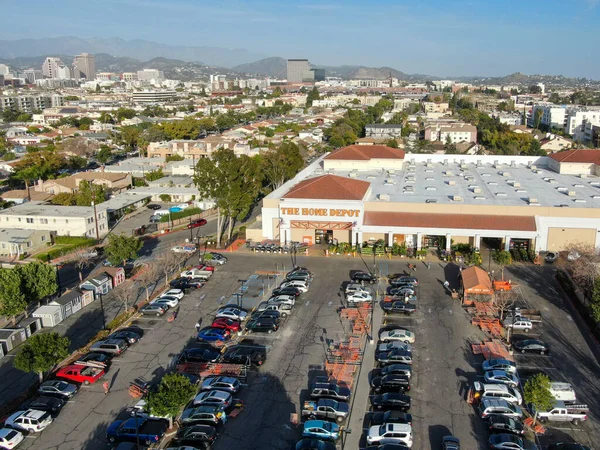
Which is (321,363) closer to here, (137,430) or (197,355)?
(197,355)

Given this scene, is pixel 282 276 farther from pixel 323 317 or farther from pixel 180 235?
pixel 180 235

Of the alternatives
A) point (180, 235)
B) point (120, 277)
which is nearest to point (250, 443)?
point (120, 277)

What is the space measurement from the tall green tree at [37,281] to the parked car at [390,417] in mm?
12215

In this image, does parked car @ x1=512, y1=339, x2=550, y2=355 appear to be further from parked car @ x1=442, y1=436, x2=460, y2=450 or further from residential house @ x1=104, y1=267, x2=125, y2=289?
residential house @ x1=104, y1=267, x2=125, y2=289

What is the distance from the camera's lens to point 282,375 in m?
14.1

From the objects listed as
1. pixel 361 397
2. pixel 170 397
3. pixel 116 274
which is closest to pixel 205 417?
pixel 170 397

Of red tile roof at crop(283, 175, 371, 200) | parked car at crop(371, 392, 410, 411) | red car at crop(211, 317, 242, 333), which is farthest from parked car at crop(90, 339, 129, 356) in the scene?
red tile roof at crop(283, 175, 371, 200)

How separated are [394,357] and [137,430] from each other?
684 centimetres

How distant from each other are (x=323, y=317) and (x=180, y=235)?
13064 mm

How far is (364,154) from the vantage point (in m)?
35.6

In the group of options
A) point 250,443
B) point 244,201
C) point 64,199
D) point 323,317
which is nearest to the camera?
point 250,443

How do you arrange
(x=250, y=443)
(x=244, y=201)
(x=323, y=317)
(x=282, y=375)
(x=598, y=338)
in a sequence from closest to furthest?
(x=250, y=443) → (x=282, y=375) → (x=598, y=338) → (x=323, y=317) → (x=244, y=201)

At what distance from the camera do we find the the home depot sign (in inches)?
953

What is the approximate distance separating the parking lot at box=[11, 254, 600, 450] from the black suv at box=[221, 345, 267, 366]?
0.80 feet
